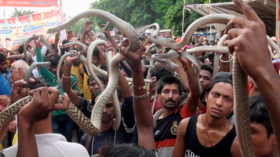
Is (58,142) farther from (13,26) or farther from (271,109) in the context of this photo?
(13,26)

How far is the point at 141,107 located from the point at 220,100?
2.16ft

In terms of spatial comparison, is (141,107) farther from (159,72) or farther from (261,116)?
(159,72)

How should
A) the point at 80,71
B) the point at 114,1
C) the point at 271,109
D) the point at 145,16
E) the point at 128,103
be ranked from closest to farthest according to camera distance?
the point at 271,109 < the point at 128,103 < the point at 80,71 < the point at 145,16 < the point at 114,1

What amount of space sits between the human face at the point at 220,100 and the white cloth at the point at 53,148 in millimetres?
1079

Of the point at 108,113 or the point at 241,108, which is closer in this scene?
the point at 241,108

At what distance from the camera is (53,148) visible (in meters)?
1.97

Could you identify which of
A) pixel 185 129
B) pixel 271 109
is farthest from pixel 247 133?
pixel 185 129

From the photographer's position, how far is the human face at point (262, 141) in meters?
1.80

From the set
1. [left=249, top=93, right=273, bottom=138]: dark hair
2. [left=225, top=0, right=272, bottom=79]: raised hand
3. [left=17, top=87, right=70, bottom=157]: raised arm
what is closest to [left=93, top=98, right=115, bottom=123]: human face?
[left=17, top=87, right=70, bottom=157]: raised arm

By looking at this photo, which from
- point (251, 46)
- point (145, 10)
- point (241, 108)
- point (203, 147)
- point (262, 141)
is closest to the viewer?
point (251, 46)

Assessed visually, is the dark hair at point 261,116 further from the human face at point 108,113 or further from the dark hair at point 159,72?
the dark hair at point 159,72

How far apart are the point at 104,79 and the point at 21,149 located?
2648 mm

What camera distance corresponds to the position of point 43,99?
65.3 inches

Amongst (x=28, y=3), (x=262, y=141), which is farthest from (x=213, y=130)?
(x=28, y=3)
